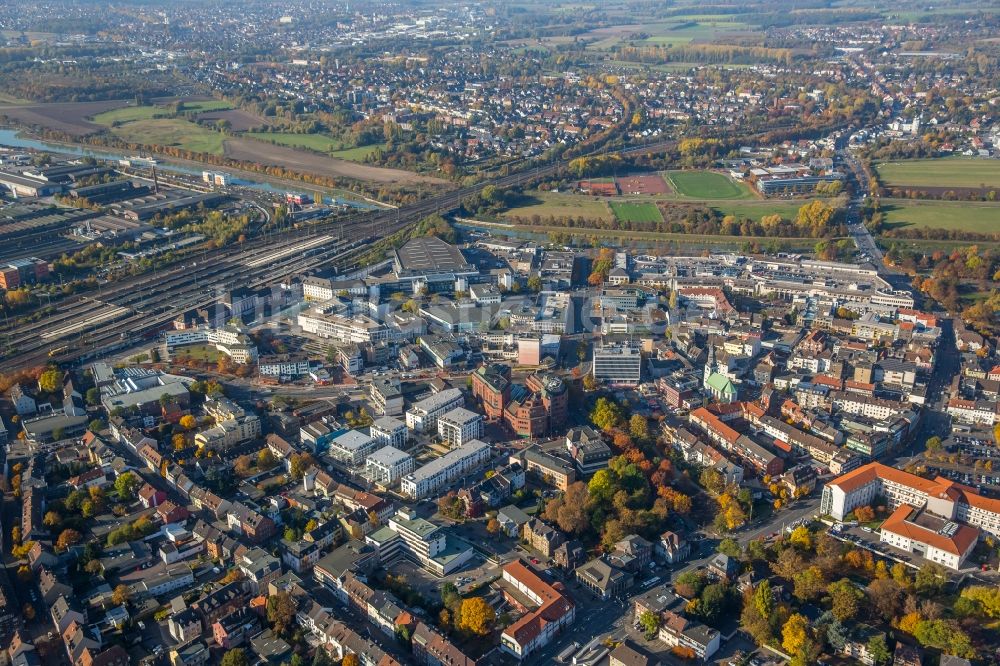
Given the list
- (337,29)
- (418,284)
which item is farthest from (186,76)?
(418,284)

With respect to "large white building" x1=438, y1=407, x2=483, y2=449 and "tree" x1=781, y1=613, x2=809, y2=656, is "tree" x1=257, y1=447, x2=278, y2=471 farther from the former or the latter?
"tree" x1=781, y1=613, x2=809, y2=656

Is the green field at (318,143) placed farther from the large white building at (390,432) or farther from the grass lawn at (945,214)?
the large white building at (390,432)

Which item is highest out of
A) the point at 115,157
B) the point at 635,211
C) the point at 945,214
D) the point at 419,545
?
the point at 115,157

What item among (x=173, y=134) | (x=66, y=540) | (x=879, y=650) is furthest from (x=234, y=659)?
(x=173, y=134)

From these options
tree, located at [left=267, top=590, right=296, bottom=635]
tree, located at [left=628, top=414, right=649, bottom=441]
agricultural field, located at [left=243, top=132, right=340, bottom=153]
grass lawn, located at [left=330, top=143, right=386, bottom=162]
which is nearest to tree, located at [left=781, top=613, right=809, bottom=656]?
tree, located at [left=628, top=414, right=649, bottom=441]

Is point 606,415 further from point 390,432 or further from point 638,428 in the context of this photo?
point 390,432

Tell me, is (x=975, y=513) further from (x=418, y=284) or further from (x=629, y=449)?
(x=418, y=284)
